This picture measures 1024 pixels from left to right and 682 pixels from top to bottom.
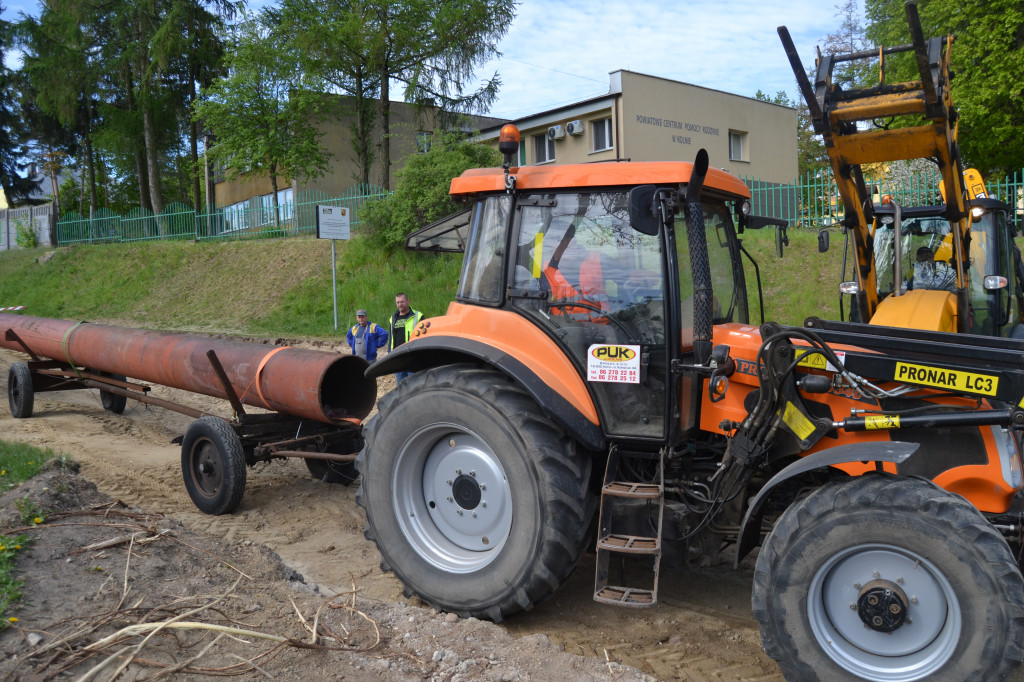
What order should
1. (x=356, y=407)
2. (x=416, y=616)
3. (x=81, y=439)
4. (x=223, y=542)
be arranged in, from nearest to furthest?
(x=416, y=616) → (x=223, y=542) → (x=356, y=407) → (x=81, y=439)

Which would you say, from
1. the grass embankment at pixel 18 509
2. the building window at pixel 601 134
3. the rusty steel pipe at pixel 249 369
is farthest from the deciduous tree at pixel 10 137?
the grass embankment at pixel 18 509

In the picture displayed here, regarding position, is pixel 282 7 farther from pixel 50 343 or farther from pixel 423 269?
pixel 50 343

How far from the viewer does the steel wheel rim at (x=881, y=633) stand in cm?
295

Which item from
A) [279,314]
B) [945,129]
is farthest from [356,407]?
[279,314]

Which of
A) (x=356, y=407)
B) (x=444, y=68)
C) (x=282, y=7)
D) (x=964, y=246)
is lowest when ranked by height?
(x=356, y=407)

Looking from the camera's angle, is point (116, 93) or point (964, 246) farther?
point (116, 93)

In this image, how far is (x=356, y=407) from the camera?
22.5 ft

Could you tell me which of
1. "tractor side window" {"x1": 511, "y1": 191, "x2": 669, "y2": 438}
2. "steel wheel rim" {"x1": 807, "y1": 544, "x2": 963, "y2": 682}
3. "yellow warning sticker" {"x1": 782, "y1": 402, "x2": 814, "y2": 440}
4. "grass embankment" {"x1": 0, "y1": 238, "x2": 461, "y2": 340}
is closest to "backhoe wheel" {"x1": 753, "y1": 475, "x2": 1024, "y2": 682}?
"steel wheel rim" {"x1": 807, "y1": 544, "x2": 963, "y2": 682}

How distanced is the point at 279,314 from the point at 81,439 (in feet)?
29.2

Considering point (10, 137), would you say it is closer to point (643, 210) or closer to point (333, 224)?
point (333, 224)

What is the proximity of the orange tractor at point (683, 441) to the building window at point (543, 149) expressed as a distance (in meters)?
23.2

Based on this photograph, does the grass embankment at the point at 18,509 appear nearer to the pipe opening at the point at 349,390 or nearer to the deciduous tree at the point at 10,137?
the pipe opening at the point at 349,390

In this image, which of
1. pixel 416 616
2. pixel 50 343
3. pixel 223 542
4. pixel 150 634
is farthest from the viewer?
pixel 50 343

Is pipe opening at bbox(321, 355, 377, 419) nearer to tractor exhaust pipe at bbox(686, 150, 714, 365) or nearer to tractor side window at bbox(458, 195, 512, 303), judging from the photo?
tractor side window at bbox(458, 195, 512, 303)
